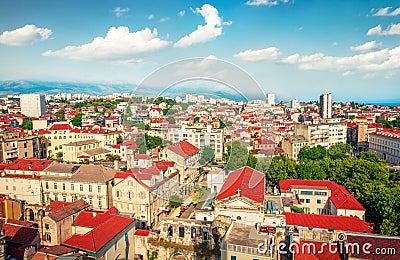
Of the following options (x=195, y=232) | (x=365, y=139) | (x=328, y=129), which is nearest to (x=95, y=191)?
(x=195, y=232)

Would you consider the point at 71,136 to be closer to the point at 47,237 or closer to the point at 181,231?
the point at 47,237

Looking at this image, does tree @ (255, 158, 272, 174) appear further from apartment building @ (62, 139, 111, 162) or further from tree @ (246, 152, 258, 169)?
apartment building @ (62, 139, 111, 162)

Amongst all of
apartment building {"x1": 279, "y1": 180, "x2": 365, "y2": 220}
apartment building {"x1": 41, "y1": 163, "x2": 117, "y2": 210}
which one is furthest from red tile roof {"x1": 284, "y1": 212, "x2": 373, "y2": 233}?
apartment building {"x1": 41, "y1": 163, "x2": 117, "y2": 210}

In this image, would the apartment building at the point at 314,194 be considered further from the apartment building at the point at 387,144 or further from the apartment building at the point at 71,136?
the apartment building at the point at 71,136

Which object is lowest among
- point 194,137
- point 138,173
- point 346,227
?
point 346,227

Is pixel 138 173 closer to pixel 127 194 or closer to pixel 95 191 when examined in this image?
pixel 127 194

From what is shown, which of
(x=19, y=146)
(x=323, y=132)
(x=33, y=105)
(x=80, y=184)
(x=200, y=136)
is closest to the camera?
(x=200, y=136)

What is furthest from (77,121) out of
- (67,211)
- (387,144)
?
(387,144)
